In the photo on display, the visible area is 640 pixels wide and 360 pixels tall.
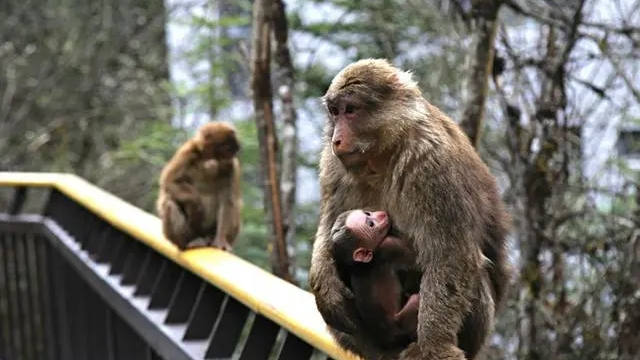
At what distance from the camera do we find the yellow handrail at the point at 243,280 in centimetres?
233

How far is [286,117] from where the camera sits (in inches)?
158

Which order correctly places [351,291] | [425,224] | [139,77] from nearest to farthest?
1. [425,224]
2. [351,291]
3. [139,77]

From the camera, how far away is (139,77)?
428 inches

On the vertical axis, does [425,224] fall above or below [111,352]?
above

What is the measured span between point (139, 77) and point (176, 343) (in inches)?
320

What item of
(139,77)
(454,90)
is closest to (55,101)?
(139,77)

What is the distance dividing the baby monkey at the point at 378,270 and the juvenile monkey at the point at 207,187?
2538 mm

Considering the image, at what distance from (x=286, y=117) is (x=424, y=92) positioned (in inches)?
80.1

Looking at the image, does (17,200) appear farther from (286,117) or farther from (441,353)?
(441,353)

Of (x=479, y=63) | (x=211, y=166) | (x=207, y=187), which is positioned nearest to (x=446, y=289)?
(x=479, y=63)

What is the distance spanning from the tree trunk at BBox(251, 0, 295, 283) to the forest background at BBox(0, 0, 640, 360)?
0.01 metres

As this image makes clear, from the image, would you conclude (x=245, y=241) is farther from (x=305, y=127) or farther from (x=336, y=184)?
(x=336, y=184)

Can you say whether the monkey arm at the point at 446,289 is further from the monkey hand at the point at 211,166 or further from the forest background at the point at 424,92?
the monkey hand at the point at 211,166

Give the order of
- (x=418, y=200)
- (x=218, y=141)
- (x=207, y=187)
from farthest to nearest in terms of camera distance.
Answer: (x=207, y=187)
(x=218, y=141)
(x=418, y=200)
